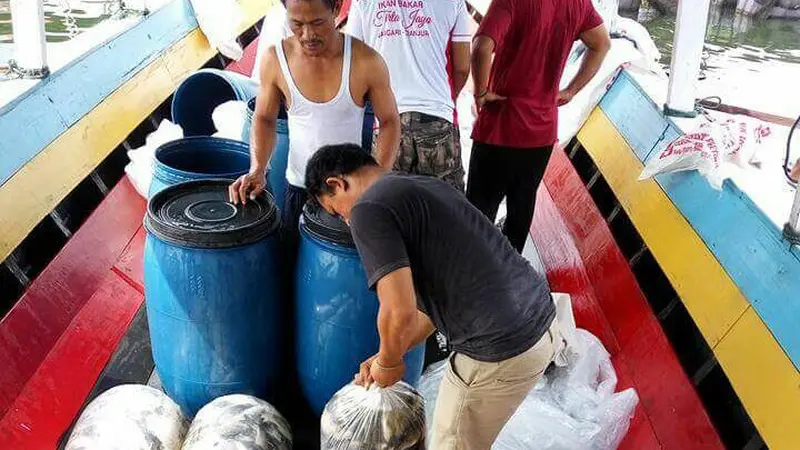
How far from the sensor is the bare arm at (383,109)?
8.47ft

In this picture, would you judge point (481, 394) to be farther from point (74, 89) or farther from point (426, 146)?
point (74, 89)

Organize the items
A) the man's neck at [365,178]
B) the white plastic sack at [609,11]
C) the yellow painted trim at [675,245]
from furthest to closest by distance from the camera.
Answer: the white plastic sack at [609,11] → the yellow painted trim at [675,245] → the man's neck at [365,178]

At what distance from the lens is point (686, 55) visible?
350 cm

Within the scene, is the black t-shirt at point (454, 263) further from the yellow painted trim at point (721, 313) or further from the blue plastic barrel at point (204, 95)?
the blue plastic barrel at point (204, 95)

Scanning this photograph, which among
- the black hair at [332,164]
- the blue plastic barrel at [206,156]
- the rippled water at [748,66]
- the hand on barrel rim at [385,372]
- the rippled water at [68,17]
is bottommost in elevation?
the rippled water at [748,66]

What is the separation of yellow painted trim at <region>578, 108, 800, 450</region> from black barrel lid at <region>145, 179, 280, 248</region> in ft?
5.42

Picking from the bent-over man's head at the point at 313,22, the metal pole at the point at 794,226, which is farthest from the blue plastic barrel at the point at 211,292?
the metal pole at the point at 794,226

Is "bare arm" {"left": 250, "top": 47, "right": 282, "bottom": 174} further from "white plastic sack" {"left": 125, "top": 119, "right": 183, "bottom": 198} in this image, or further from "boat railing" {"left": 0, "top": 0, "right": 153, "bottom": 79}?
"boat railing" {"left": 0, "top": 0, "right": 153, "bottom": 79}

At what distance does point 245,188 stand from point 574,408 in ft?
5.07

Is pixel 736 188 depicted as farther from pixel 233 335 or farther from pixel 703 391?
pixel 233 335

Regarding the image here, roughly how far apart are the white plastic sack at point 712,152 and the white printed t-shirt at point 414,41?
1023 millimetres

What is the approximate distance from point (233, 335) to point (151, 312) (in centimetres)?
33

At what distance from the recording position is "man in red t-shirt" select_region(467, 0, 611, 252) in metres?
3.10

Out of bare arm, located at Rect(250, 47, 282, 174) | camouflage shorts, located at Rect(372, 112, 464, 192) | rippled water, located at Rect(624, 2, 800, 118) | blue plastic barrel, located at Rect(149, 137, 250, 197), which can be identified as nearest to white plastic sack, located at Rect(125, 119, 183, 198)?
blue plastic barrel, located at Rect(149, 137, 250, 197)
